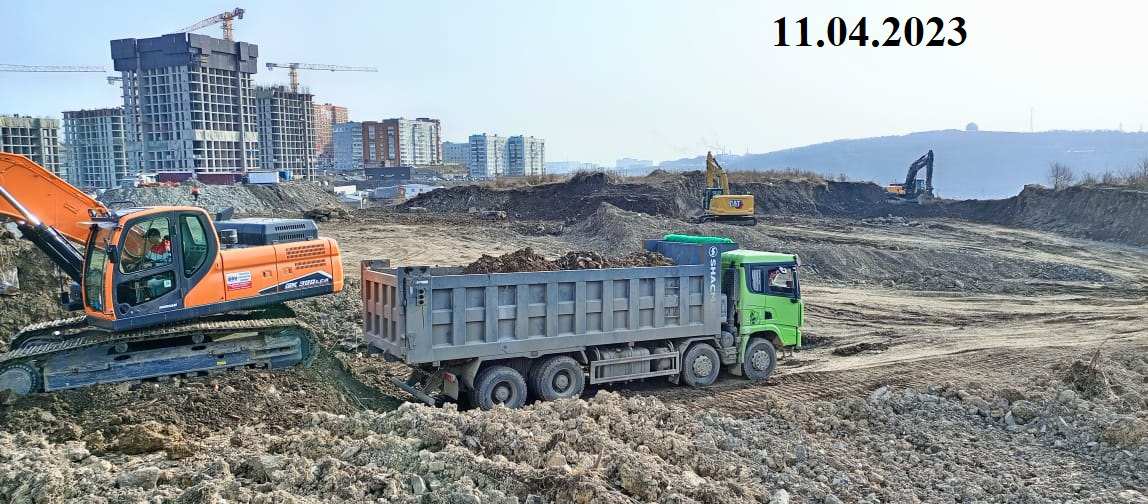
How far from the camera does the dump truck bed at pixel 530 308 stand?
33.0 feet

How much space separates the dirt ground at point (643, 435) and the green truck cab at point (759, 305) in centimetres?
56

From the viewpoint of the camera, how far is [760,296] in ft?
41.8

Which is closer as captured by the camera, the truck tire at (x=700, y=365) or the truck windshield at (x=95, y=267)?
the truck windshield at (x=95, y=267)

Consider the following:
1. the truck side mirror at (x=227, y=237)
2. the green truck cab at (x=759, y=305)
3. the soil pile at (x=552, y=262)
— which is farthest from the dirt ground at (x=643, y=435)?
the truck side mirror at (x=227, y=237)

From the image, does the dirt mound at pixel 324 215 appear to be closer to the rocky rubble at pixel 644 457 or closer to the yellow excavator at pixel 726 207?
the yellow excavator at pixel 726 207

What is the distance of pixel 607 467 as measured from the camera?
7.32 metres

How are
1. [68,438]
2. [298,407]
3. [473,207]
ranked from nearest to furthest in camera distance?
[68,438] → [298,407] → [473,207]

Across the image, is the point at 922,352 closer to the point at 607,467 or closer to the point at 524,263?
the point at 524,263

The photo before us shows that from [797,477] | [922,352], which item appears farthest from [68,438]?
[922,352]

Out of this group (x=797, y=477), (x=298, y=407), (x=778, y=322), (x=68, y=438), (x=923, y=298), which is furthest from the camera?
(x=923, y=298)

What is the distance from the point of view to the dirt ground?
6.88 meters

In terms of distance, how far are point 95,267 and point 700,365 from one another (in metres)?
7.82

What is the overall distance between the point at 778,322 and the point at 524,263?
418cm

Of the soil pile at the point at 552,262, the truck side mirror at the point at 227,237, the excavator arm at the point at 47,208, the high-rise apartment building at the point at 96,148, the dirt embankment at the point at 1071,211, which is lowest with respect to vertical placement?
the dirt embankment at the point at 1071,211
